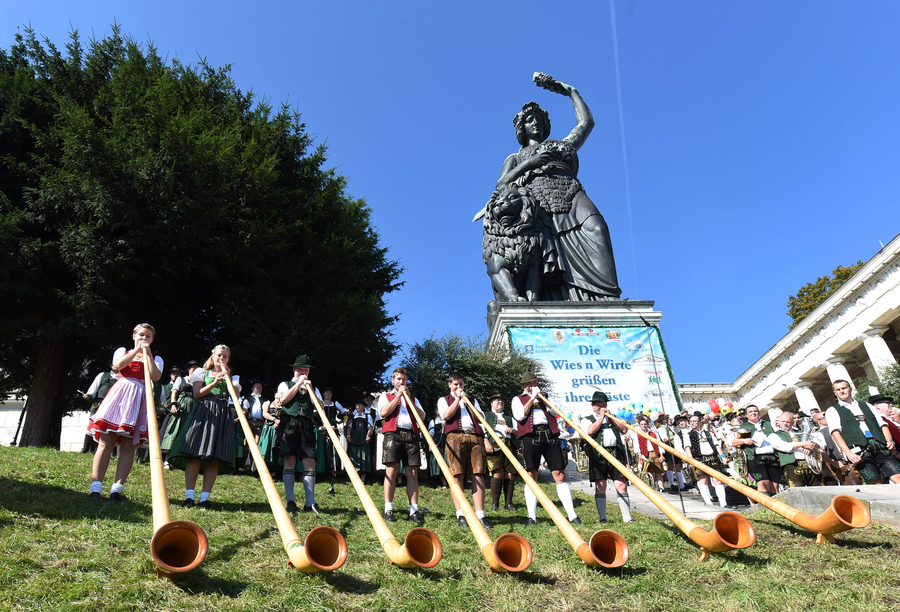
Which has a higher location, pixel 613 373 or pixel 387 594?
pixel 613 373

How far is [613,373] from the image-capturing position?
602 inches

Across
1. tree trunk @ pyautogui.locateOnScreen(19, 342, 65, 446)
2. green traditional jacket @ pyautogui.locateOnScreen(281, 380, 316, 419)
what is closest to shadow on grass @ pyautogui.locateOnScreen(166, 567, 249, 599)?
green traditional jacket @ pyautogui.locateOnScreen(281, 380, 316, 419)

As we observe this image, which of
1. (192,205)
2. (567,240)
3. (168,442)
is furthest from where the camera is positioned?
(567,240)

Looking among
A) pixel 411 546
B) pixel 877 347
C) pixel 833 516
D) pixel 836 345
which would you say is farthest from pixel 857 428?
pixel 836 345

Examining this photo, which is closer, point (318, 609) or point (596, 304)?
point (318, 609)

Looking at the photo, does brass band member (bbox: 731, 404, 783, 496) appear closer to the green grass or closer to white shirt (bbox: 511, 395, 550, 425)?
white shirt (bbox: 511, 395, 550, 425)

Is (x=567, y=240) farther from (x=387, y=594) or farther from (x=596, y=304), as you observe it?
(x=387, y=594)

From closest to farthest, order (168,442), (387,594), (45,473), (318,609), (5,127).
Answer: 1. (318,609)
2. (387,594)
3. (168,442)
4. (45,473)
5. (5,127)

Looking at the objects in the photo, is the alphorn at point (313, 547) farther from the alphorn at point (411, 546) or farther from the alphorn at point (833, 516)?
the alphorn at point (833, 516)

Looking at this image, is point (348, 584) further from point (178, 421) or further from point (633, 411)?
point (633, 411)

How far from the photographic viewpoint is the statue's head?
22.6m

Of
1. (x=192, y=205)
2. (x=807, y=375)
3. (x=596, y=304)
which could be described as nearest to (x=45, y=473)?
(x=192, y=205)

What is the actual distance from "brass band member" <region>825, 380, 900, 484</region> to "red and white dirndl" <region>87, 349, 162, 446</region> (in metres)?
8.29

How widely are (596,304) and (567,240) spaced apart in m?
3.58
